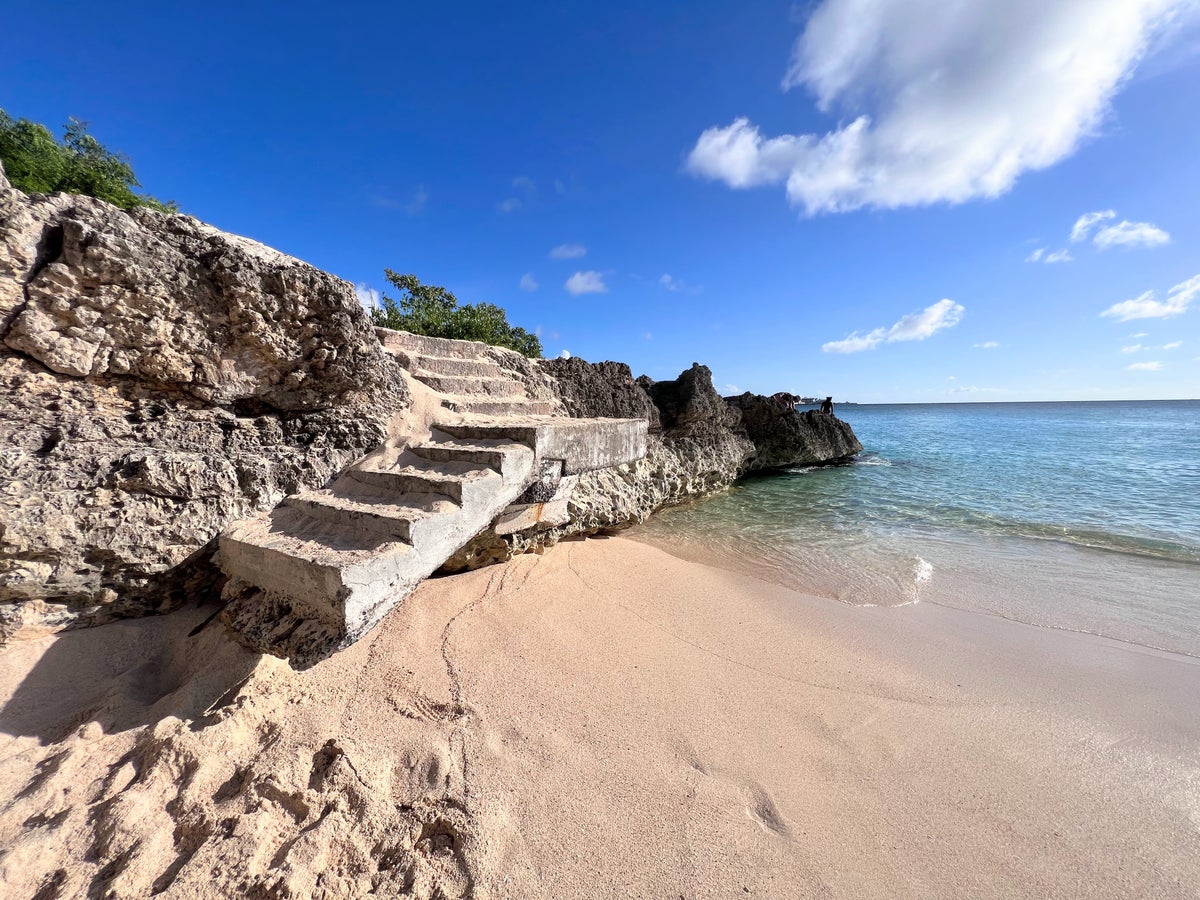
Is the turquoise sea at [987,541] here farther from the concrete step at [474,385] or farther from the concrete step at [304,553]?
the concrete step at [304,553]

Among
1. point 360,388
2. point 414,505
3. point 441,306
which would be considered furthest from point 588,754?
point 441,306

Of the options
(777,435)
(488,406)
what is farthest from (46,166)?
(777,435)

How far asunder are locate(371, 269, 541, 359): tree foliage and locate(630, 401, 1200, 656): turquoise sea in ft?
30.5

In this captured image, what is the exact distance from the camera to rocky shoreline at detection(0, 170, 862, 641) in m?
2.57

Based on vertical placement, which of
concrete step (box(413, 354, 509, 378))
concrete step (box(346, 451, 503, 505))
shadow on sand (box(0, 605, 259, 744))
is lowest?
shadow on sand (box(0, 605, 259, 744))

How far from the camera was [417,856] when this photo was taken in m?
1.71

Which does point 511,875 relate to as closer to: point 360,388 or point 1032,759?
point 1032,759

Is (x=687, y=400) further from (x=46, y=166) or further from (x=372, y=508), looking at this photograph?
(x=46, y=166)

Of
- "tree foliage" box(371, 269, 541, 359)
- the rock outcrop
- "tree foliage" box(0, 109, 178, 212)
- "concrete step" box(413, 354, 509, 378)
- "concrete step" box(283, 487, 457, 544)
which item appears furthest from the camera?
"tree foliage" box(371, 269, 541, 359)

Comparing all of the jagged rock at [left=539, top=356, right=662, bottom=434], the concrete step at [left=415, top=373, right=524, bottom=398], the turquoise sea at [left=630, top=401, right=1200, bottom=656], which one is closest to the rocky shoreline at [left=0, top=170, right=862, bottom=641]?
the concrete step at [left=415, top=373, right=524, bottom=398]

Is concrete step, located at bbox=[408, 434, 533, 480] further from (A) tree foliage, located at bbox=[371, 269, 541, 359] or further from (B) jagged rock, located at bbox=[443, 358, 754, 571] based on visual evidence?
(A) tree foliage, located at bbox=[371, 269, 541, 359]

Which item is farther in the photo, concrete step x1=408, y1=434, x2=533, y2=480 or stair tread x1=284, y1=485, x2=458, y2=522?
concrete step x1=408, y1=434, x2=533, y2=480

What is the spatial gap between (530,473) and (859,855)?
2.90 meters

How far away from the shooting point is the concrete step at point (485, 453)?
3297 mm
